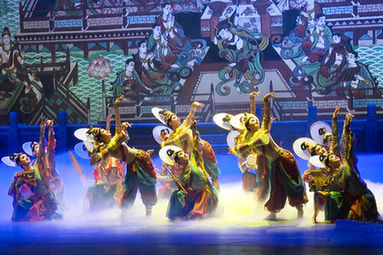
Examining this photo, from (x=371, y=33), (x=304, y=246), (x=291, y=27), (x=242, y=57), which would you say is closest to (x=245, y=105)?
(x=242, y=57)

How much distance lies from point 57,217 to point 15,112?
3.66 m

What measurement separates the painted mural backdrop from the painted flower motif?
0.05 ft

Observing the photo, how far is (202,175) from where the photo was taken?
4.81m

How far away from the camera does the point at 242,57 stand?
8.20 meters

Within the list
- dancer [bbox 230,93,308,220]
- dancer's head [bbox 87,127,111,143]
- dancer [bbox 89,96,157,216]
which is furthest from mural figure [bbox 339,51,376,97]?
dancer's head [bbox 87,127,111,143]

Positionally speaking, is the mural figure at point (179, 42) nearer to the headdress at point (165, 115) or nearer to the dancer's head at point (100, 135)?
the headdress at point (165, 115)

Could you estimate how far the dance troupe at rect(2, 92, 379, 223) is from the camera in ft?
14.8

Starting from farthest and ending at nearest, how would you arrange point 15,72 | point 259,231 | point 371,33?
point 15,72 < point 371,33 < point 259,231

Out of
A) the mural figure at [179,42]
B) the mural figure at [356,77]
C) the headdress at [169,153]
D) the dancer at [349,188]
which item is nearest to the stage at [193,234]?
the dancer at [349,188]

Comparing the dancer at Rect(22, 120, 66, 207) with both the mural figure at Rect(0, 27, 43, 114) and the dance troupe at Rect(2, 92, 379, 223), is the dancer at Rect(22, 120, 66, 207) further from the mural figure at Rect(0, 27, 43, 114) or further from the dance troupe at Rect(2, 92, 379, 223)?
the mural figure at Rect(0, 27, 43, 114)

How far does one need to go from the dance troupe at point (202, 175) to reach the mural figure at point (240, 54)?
2758 mm

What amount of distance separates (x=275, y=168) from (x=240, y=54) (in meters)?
3.78

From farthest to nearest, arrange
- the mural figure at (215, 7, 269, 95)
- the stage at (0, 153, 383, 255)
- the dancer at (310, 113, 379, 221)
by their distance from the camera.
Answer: the mural figure at (215, 7, 269, 95) < the dancer at (310, 113, 379, 221) < the stage at (0, 153, 383, 255)

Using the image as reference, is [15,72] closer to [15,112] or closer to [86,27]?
[15,112]
